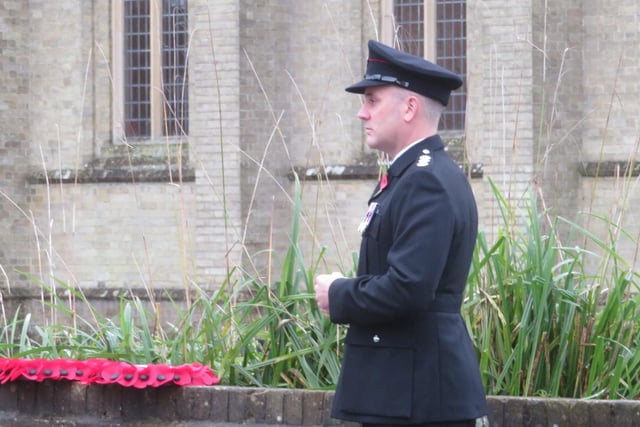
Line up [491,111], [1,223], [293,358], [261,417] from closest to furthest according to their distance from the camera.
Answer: [261,417] < [293,358] < [491,111] < [1,223]

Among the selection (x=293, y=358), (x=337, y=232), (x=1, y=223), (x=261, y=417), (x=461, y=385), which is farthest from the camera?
(x=1, y=223)

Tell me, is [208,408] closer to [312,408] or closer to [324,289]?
[312,408]

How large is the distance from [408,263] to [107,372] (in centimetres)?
230

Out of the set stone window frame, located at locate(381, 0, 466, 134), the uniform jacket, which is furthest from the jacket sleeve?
stone window frame, located at locate(381, 0, 466, 134)

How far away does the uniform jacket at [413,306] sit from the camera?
3438mm

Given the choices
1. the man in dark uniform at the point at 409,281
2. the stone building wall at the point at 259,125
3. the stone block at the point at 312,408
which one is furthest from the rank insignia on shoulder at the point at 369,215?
the stone building wall at the point at 259,125

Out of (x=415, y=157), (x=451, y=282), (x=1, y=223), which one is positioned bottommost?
(x=1, y=223)

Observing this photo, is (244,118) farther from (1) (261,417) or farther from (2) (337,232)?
(1) (261,417)

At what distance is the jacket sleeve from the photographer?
11.2ft

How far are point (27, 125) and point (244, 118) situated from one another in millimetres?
3425

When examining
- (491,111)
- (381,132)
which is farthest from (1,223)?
(381,132)

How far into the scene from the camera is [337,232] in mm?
15539

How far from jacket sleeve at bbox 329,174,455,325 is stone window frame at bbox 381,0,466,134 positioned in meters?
12.3

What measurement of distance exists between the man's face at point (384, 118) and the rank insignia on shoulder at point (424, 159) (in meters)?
0.08
